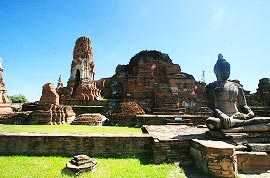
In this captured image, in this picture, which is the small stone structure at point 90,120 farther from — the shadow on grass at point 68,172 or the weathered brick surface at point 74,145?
the shadow on grass at point 68,172

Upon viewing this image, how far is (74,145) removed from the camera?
5070mm

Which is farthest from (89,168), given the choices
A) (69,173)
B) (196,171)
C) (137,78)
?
(137,78)

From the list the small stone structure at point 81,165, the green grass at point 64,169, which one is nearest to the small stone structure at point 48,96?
the green grass at point 64,169

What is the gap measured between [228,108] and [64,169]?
4385 mm

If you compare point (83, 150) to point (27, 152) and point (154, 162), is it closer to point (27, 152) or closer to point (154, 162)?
point (27, 152)

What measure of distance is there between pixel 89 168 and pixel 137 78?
1060cm

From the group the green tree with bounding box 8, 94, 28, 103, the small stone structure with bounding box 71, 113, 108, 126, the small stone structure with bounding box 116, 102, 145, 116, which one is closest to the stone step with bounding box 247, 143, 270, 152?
the small stone structure with bounding box 116, 102, 145, 116

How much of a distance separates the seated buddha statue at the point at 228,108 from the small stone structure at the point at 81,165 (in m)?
3.02

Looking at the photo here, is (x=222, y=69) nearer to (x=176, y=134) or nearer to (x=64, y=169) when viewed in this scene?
(x=176, y=134)

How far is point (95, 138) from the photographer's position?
5.10 metres

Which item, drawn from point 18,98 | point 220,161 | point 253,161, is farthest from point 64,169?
point 18,98

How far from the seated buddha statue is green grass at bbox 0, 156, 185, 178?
164 cm

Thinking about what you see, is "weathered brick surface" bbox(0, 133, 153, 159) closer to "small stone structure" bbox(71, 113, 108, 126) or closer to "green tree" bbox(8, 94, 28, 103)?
"small stone structure" bbox(71, 113, 108, 126)

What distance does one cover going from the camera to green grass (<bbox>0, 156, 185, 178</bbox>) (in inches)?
148
